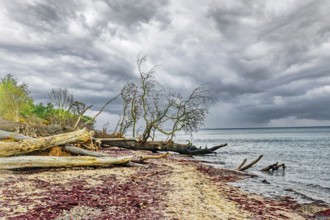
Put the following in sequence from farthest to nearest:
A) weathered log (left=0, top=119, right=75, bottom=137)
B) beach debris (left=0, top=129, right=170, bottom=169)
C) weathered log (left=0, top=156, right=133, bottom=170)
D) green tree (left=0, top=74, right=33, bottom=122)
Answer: green tree (left=0, top=74, right=33, bottom=122) → weathered log (left=0, top=119, right=75, bottom=137) → beach debris (left=0, top=129, right=170, bottom=169) → weathered log (left=0, top=156, right=133, bottom=170)

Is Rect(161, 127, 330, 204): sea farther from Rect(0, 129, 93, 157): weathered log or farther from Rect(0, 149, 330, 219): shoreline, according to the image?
Rect(0, 129, 93, 157): weathered log

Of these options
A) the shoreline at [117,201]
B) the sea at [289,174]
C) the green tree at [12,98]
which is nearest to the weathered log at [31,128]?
the shoreline at [117,201]

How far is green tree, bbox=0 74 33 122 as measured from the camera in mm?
65125

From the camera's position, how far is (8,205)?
7773mm

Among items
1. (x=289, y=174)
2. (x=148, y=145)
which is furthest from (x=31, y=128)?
(x=289, y=174)

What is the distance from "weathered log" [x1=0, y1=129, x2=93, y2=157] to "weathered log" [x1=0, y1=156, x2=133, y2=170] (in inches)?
56.3

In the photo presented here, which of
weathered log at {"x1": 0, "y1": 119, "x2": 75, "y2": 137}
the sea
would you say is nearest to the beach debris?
weathered log at {"x1": 0, "y1": 119, "x2": 75, "y2": 137}

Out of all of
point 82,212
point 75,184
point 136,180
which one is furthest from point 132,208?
point 136,180

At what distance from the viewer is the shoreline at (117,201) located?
308 inches

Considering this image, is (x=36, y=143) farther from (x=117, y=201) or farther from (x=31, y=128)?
(x=31, y=128)

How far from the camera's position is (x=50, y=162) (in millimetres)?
14336

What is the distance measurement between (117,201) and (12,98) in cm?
6665

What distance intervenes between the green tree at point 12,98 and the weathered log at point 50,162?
5430 cm

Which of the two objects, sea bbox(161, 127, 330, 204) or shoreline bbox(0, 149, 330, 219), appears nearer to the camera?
shoreline bbox(0, 149, 330, 219)
